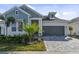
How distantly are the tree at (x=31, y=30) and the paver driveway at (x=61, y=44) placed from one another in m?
0.41

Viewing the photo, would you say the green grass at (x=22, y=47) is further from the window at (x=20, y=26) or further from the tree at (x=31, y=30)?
the window at (x=20, y=26)

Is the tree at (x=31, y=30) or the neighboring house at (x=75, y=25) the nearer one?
the neighboring house at (x=75, y=25)

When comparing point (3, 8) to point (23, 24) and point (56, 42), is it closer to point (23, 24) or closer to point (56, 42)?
point (23, 24)

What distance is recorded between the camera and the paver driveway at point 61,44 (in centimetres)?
1227

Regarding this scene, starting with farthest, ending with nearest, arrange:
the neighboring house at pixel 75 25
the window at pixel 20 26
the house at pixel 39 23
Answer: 1. the window at pixel 20 26
2. the house at pixel 39 23
3. the neighboring house at pixel 75 25

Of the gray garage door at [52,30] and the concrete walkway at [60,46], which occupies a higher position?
the gray garage door at [52,30]

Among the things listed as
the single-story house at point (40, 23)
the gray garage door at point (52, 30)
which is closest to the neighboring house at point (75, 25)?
the single-story house at point (40, 23)

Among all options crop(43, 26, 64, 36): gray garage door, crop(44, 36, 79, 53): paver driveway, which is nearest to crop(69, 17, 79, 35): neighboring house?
crop(44, 36, 79, 53): paver driveway

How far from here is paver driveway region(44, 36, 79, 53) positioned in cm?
1227

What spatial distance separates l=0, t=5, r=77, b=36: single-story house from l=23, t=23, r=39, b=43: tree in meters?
0.12

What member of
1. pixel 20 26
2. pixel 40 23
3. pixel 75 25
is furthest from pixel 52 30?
pixel 20 26

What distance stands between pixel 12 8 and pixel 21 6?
0.89 feet

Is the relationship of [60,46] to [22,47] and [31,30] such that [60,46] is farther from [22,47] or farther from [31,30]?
[22,47]

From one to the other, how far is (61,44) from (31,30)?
990mm
